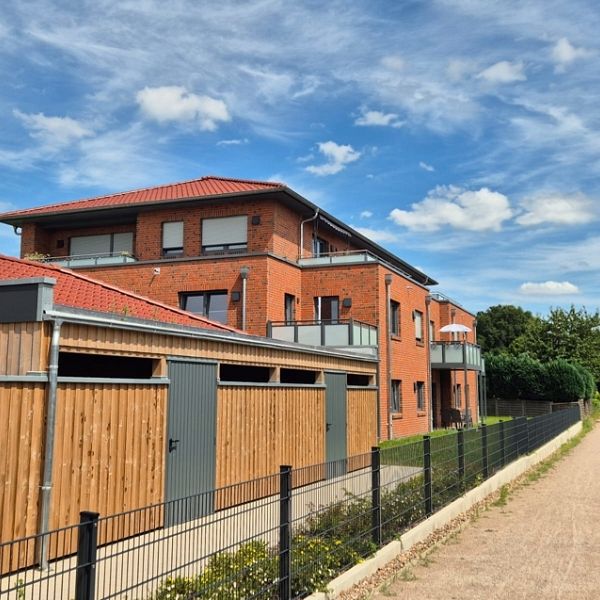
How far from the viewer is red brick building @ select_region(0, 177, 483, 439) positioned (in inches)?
859

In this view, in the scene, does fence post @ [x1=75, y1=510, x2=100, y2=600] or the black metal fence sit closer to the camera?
fence post @ [x1=75, y1=510, x2=100, y2=600]

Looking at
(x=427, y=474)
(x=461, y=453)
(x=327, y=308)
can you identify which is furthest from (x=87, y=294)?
(x=327, y=308)

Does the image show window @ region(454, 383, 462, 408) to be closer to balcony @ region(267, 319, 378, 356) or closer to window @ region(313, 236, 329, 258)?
window @ region(313, 236, 329, 258)

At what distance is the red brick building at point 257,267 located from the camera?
2181cm

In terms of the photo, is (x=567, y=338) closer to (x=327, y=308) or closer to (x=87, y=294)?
(x=327, y=308)

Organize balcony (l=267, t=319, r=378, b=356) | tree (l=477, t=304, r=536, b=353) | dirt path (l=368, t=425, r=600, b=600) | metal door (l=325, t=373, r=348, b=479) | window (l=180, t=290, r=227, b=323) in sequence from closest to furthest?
dirt path (l=368, t=425, r=600, b=600) < metal door (l=325, t=373, r=348, b=479) < balcony (l=267, t=319, r=378, b=356) < window (l=180, t=290, r=227, b=323) < tree (l=477, t=304, r=536, b=353)

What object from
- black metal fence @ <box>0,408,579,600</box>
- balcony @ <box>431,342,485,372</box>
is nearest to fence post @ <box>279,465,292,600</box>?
black metal fence @ <box>0,408,579,600</box>

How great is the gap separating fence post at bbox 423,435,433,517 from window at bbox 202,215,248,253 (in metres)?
15.4

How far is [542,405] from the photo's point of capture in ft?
129

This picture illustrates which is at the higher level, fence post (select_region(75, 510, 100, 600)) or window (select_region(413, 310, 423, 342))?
window (select_region(413, 310, 423, 342))

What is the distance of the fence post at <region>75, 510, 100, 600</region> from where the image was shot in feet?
11.7

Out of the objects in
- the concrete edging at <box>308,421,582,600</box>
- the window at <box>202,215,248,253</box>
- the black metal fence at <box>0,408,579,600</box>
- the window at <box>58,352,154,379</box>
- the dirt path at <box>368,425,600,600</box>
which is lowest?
the dirt path at <box>368,425,600,600</box>

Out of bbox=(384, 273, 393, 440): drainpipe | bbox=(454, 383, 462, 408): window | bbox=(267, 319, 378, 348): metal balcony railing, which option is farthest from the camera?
bbox=(454, 383, 462, 408): window

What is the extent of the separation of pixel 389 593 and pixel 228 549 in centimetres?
210
